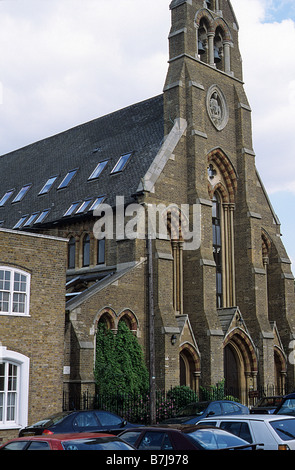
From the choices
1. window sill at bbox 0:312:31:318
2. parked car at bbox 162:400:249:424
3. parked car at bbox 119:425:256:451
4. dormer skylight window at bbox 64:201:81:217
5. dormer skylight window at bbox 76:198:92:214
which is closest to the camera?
parked car at bbox 119:425:256:451

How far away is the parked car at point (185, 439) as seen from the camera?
9.56 meters

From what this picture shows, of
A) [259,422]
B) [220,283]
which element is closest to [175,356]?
[220,283]

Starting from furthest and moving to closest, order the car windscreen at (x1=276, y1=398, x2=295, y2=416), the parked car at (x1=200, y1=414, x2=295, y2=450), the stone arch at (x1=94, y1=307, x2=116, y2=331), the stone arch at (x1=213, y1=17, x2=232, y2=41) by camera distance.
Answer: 1. the stone arch at (x1=213, y1=17, x2=232, y2=41)
2. the stone arch at (x1=94, y1=307, x2=116, y2=331)
3. the car windscreen at (x1=276, y1=398, x2=295, y2=416)
4. the parked car at (x1=200, y1=414, x2=295, y2=450)

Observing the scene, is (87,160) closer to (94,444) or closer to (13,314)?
(13,314)

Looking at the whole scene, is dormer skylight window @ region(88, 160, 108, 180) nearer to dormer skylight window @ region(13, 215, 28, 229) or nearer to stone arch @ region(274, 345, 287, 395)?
dormer skylight window @ region(13, 215, 28, 229)

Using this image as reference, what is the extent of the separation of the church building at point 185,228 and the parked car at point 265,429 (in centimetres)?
1322

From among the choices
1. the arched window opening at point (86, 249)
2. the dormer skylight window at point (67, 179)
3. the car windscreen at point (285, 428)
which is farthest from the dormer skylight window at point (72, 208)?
the car windscreen at point (285, 428)

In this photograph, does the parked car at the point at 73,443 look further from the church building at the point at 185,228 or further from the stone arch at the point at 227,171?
the stone arch at the point at 227,171

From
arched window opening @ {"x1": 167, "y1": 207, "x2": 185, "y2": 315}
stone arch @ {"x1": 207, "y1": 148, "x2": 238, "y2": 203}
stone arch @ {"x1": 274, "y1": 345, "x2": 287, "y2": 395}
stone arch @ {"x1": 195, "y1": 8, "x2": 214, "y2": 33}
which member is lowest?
stone arch @ {"x1": 274, "y1": 345, "x2": 287, "y2": 395}

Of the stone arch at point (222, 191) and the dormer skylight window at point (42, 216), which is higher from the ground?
the stone arch at point (222, 191)

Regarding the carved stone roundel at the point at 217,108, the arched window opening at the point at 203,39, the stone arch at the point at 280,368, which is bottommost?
the stone arch at the point at 280,368

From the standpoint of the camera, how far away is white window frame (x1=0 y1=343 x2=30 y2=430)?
20.3 meters

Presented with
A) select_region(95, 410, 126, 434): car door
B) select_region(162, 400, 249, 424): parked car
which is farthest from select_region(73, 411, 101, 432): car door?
select_region(162, 400, 249, 424): parked car

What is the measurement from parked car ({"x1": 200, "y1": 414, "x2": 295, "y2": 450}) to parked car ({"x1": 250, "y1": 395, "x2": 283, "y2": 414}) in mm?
8168
